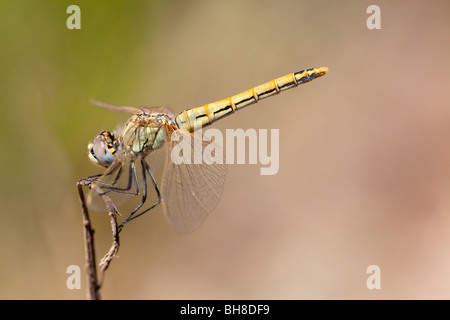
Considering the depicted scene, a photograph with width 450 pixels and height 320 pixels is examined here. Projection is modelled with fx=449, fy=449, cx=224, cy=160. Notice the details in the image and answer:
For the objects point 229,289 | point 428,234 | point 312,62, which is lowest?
point 229,289

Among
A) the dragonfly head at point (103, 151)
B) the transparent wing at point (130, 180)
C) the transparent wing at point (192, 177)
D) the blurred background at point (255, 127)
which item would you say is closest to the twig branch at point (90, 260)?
the transparent wing at point (130, 180)

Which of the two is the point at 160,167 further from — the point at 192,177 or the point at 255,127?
the point at 255,127

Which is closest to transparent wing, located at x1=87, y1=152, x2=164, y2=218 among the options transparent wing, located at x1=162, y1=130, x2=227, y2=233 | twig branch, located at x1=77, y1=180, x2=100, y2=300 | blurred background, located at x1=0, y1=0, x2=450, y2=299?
transparent wing, located at x1=162, y1=130, x2=227, y2=233

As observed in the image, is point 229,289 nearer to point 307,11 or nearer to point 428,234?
point 428,234

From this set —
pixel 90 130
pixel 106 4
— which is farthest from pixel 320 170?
pixel 106 4

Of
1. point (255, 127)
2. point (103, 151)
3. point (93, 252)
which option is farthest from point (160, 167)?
point (255, 127)

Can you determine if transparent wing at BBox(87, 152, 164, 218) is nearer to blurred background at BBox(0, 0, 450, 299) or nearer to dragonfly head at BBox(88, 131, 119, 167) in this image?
dragonfly head at BBox(88, 131, 119, 167)
